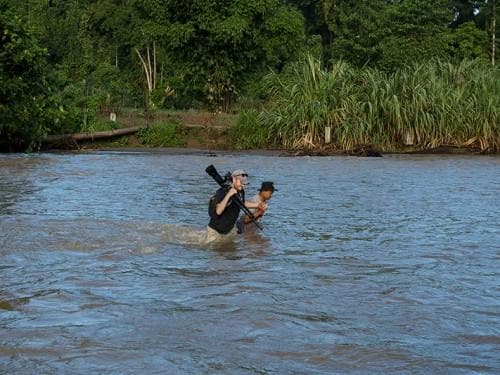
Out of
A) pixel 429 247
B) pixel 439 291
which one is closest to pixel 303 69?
pixel 429 247

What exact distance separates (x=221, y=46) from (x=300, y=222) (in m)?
19.0

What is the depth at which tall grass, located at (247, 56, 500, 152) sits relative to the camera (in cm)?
2156

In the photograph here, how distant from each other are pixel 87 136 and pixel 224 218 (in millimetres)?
16300

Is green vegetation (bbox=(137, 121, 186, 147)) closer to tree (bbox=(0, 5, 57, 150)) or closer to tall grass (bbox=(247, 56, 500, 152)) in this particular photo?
tall grass (bbox=(247, 56, 500, 152))

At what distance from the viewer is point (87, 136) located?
930 inches

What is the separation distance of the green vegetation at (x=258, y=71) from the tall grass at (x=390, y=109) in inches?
1.6

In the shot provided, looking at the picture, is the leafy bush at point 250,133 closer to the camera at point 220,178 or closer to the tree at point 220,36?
the tree at point 220,36

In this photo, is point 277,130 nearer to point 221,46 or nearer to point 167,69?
point 221,46

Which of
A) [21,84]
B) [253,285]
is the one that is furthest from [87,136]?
[253,285]

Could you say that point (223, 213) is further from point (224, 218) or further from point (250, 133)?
point (250, 133)

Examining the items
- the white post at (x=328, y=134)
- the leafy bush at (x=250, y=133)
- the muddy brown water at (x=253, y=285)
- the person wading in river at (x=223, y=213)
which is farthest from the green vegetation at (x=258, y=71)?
the person wading in river at (x=223, y=213)

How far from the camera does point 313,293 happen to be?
5832 mm

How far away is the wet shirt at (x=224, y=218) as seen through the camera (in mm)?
8094

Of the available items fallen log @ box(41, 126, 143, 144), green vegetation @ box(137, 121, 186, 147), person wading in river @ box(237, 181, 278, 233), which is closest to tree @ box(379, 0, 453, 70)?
green vegetation @ box(137, 121, 186, 147)
